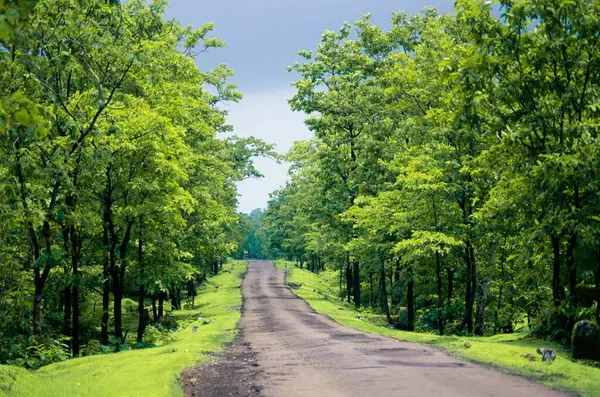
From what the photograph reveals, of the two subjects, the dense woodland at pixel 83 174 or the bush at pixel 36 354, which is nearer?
the dense woodland at pixel 83 174

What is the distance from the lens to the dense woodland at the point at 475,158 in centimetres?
1520

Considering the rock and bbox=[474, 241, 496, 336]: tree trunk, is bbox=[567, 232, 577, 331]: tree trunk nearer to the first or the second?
the rock

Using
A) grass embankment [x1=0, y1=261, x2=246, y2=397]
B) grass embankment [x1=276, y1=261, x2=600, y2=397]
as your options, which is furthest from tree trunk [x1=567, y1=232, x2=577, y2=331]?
grass embankment [x1=0, y1=261, x2=246, y2=397]

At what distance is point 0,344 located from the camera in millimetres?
19219

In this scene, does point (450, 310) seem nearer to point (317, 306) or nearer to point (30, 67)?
point (317, 306)

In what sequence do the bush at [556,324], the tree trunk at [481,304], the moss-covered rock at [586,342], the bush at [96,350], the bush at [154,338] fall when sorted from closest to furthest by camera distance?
the moss-covered rock at [586,342], the bush at [556,324], the bush at [96,350], the bush at [154,338], the tree trunk at [481,304]

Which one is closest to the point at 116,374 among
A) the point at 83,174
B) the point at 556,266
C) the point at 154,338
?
the point at 83,174

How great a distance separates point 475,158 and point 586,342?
690cm

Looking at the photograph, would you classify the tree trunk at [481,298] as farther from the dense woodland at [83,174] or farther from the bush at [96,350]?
the bush at [96,350]

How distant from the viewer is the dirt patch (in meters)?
12.6

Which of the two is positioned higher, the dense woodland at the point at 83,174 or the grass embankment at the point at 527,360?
the dense woodland at the point at 83,174

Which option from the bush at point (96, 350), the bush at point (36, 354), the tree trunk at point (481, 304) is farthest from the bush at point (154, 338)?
the tree trunk at point (481, 304)

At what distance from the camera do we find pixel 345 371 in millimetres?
14422

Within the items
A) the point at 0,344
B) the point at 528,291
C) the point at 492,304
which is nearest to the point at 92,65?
the point at 0,344
